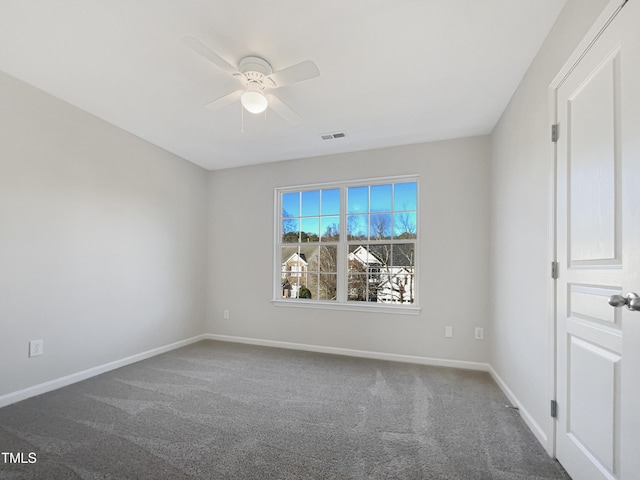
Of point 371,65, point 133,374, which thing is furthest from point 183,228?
point 371,65

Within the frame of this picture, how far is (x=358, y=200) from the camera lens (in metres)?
4.09

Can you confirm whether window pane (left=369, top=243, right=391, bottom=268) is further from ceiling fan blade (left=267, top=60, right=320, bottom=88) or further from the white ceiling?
ceiling fan blade (left=267, top=60, right=320, bottom=88)

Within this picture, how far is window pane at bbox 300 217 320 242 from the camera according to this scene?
4.30 metres

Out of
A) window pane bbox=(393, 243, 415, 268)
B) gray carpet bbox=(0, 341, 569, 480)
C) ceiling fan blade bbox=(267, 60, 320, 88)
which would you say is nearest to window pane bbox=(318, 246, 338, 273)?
window pane bbox=(393, 243, 415, 268)

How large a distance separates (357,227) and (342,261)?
49 centimetres

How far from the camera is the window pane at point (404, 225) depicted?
3809 mm

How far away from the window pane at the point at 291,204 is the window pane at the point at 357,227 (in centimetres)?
79

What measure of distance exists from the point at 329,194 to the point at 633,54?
323 cm

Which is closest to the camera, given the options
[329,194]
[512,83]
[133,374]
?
[512,83]

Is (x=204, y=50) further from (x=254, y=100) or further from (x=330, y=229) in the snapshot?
(x=330, y=229)

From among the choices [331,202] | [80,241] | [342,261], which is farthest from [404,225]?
[80,241]

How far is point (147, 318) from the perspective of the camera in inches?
147

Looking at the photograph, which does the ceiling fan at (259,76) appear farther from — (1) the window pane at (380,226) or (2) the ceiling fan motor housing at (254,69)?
(1) the window pane at (380,226)

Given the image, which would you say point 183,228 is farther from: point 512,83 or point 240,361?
point 512,83
